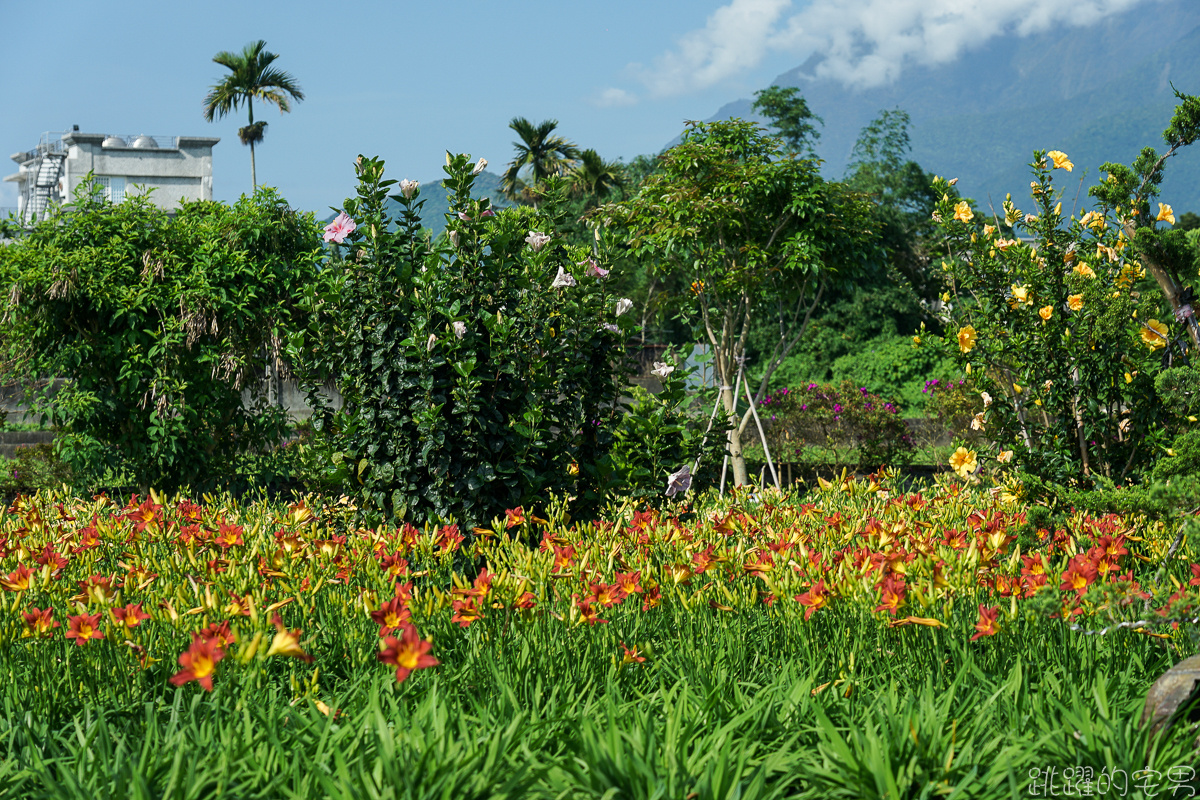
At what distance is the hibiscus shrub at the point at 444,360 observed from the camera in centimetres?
404

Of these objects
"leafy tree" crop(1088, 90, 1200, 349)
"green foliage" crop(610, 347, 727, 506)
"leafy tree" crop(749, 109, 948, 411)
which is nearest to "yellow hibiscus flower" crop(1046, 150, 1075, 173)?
"leafy tree" crop(1088, 90, 1200, 349)

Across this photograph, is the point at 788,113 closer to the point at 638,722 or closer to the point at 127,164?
the point at 638,722

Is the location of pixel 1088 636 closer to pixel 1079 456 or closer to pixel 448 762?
pixel 448 762

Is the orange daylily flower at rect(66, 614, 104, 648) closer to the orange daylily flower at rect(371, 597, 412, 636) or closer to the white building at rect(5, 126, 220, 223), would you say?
the orange daylily flower at rect(371, 597, 412, 636)

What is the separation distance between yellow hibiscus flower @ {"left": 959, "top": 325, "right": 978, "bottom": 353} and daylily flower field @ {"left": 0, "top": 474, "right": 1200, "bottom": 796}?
3.66 ft

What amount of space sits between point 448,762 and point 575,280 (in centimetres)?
316

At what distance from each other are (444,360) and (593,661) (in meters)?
1.87

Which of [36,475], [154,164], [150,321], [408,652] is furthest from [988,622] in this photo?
[154,164]

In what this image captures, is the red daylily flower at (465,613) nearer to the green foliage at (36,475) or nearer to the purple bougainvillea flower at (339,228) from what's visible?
the purple bougainvillea flower at (339,228)

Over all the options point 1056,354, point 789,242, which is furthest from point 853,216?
point 1056,354

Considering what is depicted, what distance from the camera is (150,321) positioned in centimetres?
646

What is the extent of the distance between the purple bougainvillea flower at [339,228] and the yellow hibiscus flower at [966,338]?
10.1 ft

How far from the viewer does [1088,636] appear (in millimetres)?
2480

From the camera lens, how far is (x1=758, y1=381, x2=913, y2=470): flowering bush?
30.6 feet
